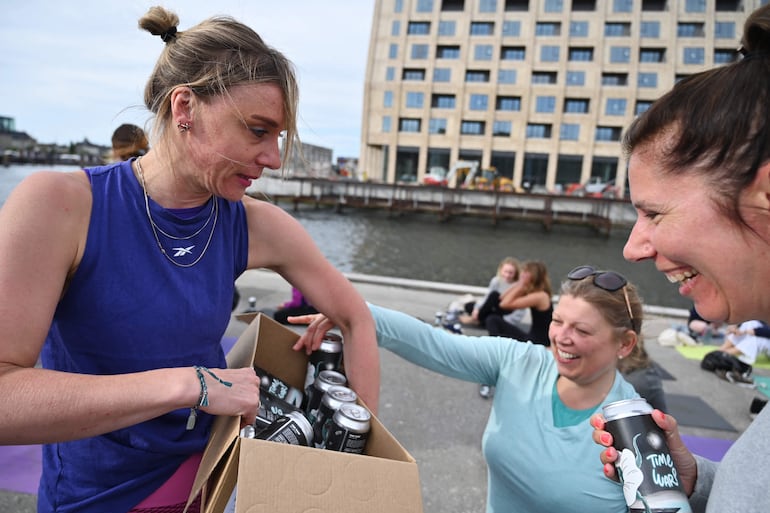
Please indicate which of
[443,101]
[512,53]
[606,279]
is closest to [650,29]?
[512,53]

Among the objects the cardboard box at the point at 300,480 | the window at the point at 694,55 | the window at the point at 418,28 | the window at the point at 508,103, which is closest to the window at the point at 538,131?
the window at the point at 508,103

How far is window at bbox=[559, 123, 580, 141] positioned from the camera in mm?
45125

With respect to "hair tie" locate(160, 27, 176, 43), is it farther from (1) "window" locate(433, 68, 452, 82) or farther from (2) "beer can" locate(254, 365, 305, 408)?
(1) "window" locate(433, 68, 452, 82)

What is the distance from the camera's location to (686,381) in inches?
202

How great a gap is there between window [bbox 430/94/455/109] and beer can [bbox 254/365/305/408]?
4929cm

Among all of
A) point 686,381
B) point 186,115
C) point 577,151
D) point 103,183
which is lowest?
point 686,381

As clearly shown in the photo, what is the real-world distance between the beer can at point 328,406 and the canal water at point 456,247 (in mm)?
15361

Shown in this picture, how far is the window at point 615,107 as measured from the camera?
4406 centimetres

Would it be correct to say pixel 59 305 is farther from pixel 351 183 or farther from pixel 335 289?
pixel 351 183

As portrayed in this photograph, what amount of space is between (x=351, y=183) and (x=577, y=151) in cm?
2187

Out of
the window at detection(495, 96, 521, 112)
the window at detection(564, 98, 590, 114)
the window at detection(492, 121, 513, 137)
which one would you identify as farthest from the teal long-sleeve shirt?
the window at detection(564, 98, 590, 114)

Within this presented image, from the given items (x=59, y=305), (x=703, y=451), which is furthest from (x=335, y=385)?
(x=703, y=451)

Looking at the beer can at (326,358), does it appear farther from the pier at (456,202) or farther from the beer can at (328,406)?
the pier at (456,202)

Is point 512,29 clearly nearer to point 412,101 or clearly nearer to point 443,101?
point 443,101
